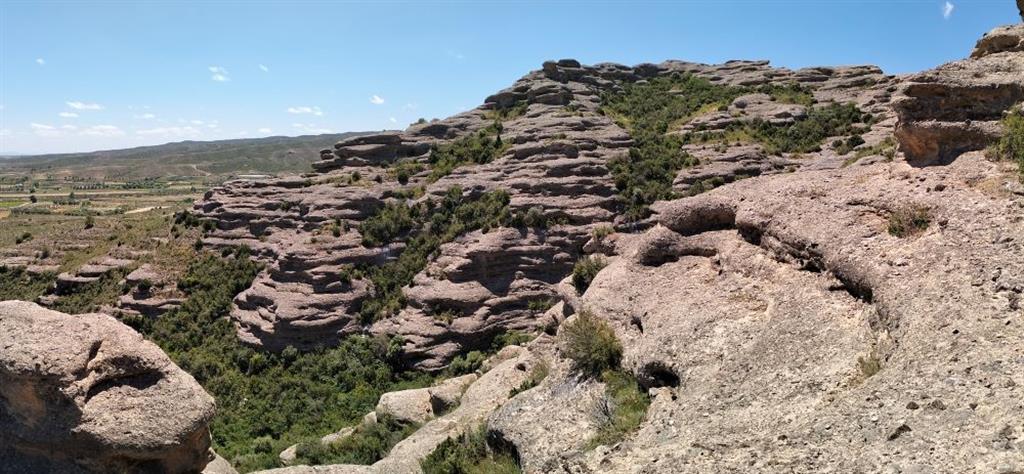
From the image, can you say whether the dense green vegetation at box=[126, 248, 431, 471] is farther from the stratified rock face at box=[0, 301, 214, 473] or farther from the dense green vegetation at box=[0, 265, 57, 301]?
the dense green vegetation at box=[0, 265, 57, 301]

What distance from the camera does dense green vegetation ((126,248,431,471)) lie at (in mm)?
26703

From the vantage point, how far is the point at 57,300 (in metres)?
39.9

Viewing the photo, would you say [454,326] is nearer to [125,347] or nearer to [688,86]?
[125,347]

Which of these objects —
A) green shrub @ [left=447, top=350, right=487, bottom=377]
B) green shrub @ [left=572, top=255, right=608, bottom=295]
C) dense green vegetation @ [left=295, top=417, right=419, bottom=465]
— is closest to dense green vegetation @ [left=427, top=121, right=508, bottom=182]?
green shrub @ [left=447, top=350, right=487, bottom=377]

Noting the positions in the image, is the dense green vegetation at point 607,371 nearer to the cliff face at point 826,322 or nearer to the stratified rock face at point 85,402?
the cliff face at point 826,322

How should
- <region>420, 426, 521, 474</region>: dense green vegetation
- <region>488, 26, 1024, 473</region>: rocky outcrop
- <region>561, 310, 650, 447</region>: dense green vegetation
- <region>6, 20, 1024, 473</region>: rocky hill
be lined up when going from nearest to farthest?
<region>488, 26, 1024, 473</region>: rocky outcrop → <region>6, 20, 1024, 473</region>: rocky hill → <region>561, 310, 650, 447</region>: dense green vegetation → <region>420, 426, 521, 474</region>: dense green vegetation

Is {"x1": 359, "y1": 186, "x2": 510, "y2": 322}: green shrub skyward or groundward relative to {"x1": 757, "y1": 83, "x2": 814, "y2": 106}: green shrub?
groundward

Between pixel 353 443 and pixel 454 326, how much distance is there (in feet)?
42.4

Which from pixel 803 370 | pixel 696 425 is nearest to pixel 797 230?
pixel 803 370

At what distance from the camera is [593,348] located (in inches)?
479

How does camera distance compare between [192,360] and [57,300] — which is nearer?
[192,360]

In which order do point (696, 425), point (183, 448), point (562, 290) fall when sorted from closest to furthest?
point (696, 425), point (183, 448), point (562, 290)

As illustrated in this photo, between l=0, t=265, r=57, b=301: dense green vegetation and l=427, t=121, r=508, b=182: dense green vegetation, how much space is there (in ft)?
95.1

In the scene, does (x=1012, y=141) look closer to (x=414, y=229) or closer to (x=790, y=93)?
(x=414, y=229)
